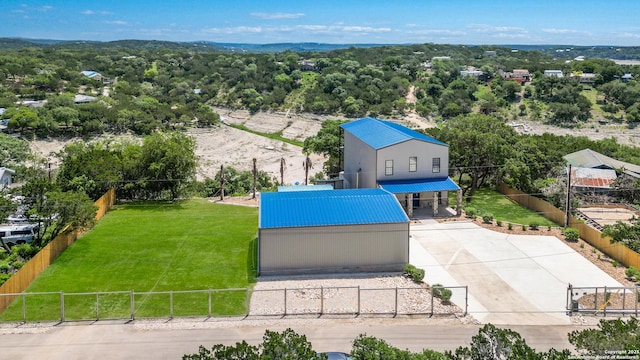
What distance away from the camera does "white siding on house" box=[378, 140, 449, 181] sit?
35.6m

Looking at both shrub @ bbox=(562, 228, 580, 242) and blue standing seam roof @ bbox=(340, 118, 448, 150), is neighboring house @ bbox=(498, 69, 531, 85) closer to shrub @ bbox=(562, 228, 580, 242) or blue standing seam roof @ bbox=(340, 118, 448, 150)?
blue standing seam roof @ bbox=(340, 118, 448, 150)

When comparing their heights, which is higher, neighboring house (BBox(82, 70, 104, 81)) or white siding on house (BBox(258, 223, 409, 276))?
neighboring house (BBox(82, 70, 104, 81))

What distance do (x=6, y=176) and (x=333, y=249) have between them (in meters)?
33.8

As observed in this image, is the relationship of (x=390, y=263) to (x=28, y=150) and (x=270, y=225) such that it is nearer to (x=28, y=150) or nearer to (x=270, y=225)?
(x=270, y=225)

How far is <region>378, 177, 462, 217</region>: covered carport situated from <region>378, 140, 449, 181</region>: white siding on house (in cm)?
41

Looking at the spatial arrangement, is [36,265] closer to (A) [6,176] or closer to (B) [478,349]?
(B) [478,349]

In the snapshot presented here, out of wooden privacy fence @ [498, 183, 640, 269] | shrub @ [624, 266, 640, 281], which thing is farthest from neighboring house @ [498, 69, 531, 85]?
shrub @ [624, 266, 640, 281]

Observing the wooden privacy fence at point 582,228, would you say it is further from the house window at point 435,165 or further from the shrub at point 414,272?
the shrub at point 414,272

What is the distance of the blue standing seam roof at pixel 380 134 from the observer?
36000 millimetres

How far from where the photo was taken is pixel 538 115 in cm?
9119

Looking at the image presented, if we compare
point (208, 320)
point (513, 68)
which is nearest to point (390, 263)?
point (208, 320)

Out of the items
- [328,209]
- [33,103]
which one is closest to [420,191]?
[328,209]

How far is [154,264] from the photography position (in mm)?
26641

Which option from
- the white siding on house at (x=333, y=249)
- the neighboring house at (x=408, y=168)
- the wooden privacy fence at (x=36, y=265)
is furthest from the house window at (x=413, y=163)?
the wooden privacy fence at (x=36, y=265)
